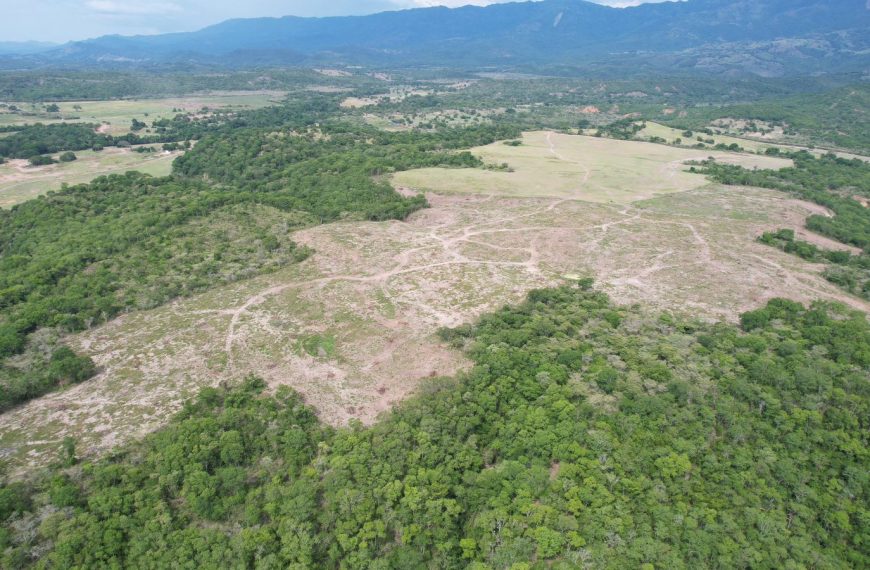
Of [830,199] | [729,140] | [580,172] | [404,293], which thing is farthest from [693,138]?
[404,293]

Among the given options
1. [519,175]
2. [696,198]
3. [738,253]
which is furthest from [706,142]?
[738,253]

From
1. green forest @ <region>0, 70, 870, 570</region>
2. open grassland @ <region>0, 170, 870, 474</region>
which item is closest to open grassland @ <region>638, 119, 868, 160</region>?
open grassland @ <region>0, 170, 870, 474</region>

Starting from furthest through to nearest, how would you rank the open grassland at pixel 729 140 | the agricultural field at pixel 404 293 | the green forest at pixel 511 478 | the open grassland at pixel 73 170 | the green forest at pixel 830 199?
1. the open grassland at pixel 729 140
2. the open grassland at pixel 73 170
3. the green forest at pixel 830 199
4. the agricultural field at pixel 404 293
5. the green forest at pixel 511 478

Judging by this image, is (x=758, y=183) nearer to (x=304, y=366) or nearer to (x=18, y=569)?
(x=304, y=366)

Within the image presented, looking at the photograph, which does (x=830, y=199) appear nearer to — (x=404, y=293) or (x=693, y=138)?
(x=693, y=138)

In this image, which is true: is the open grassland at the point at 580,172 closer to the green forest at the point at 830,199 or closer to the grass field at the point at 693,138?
the green forest at the point at 830,199

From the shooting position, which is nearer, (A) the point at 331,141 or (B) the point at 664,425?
(B) the point at 664,425

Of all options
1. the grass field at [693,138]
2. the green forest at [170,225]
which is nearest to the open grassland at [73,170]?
the green forest at [170,225]
